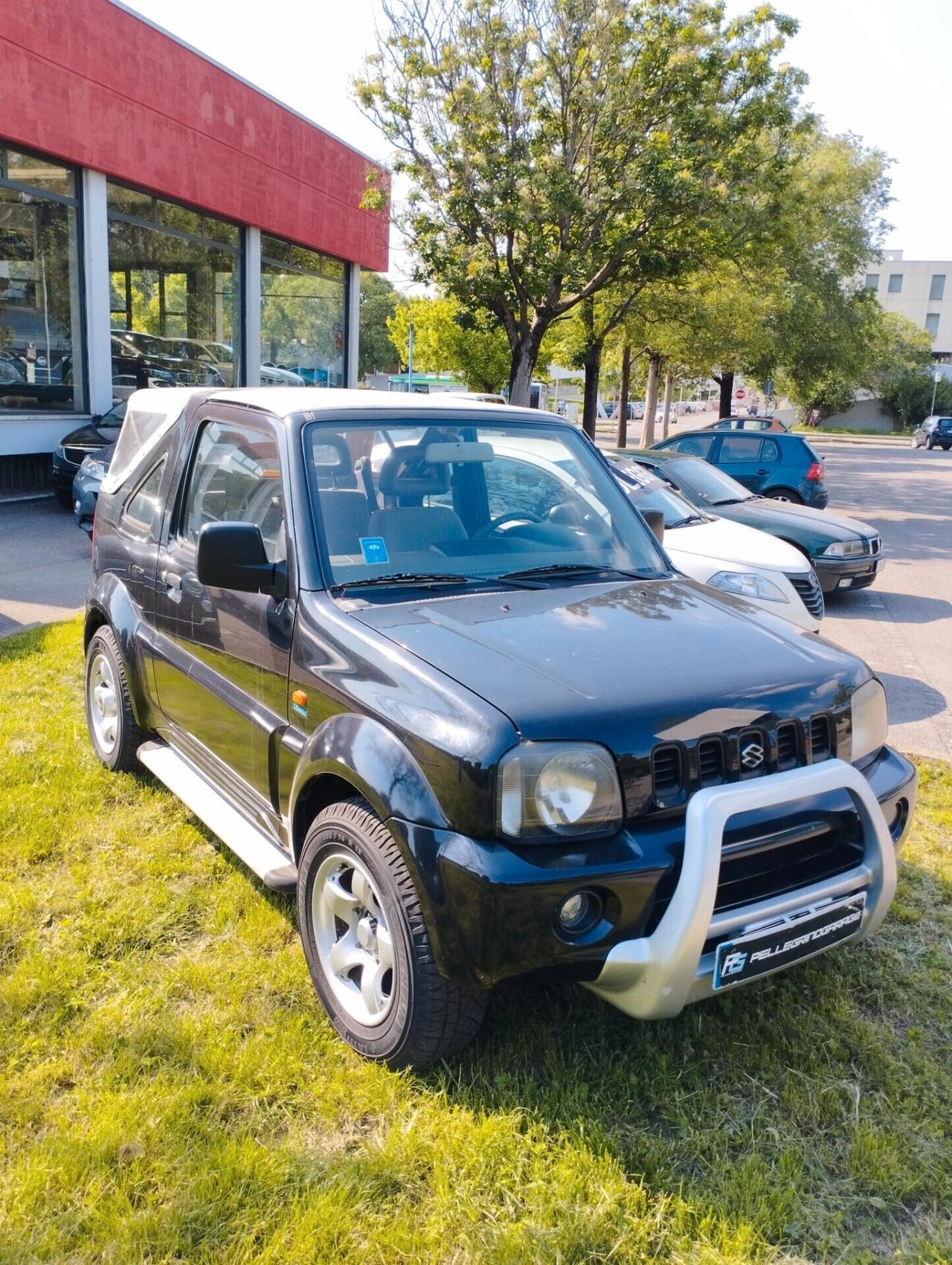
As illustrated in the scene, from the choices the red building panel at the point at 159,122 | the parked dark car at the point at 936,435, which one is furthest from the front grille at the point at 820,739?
the parked dark car at the point at 936,435

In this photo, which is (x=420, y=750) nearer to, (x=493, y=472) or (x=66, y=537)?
(x=493, y=472)

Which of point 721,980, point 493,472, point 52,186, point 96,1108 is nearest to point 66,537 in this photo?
point 52,186

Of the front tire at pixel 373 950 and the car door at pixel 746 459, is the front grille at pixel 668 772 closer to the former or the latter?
the front tire at pixel 373 950

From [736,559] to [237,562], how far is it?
5064 mm

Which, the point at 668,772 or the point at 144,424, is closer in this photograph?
the point at 668,772

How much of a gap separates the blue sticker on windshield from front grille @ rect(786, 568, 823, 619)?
4.90 m

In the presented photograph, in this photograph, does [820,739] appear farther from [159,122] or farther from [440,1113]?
[159,122]

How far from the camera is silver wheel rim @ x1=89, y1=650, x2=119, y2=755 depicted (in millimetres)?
4766

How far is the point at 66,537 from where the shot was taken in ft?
39.7

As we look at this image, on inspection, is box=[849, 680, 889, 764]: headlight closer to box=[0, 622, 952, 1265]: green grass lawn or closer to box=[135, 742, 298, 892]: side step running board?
box=[0, 622, 952, 1265]: green grass lawn

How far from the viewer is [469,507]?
3.75 meters

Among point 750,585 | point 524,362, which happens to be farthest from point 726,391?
point 750,585

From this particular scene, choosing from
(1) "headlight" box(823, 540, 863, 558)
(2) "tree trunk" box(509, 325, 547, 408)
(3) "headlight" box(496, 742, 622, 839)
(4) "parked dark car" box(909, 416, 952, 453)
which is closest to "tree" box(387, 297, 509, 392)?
(2) "tree trunk" box(509, 325, 547, 408)

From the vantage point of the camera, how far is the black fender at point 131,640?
439 centimetres
